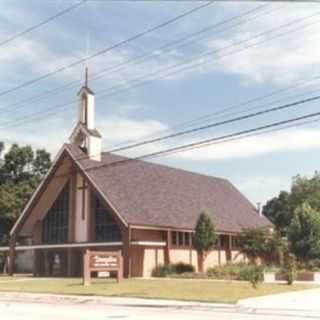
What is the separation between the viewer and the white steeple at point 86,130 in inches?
1937

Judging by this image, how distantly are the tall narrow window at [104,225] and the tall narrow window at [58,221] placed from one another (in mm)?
3583

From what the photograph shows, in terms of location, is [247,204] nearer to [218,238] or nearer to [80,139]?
[218,238]

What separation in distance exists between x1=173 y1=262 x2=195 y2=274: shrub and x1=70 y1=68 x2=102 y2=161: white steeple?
964cm

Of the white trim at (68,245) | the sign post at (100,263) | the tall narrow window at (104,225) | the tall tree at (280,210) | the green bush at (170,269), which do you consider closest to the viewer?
the sign post at (100,263)

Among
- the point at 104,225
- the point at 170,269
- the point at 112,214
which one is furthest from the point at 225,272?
the point at 104,225

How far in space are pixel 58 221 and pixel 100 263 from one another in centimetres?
1604

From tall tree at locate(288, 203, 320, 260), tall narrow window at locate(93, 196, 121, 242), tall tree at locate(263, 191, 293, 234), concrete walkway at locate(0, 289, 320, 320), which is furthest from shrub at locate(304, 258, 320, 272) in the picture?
tall tree at locate(263, 191, 293, 234)

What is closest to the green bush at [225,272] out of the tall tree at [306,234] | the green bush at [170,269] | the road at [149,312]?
the green bush at [170,269]

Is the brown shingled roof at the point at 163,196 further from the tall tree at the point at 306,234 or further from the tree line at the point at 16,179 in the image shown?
the tree line at the point at 16,179

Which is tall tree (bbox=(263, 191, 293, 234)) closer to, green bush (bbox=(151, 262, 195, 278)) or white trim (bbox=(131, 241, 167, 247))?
green bush (bbox=(151, 262, 195, 278))

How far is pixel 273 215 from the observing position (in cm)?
8669

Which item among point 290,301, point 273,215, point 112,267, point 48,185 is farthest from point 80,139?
point 273,215

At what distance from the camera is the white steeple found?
49.2 metres

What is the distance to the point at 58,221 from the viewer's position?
51.5 m
